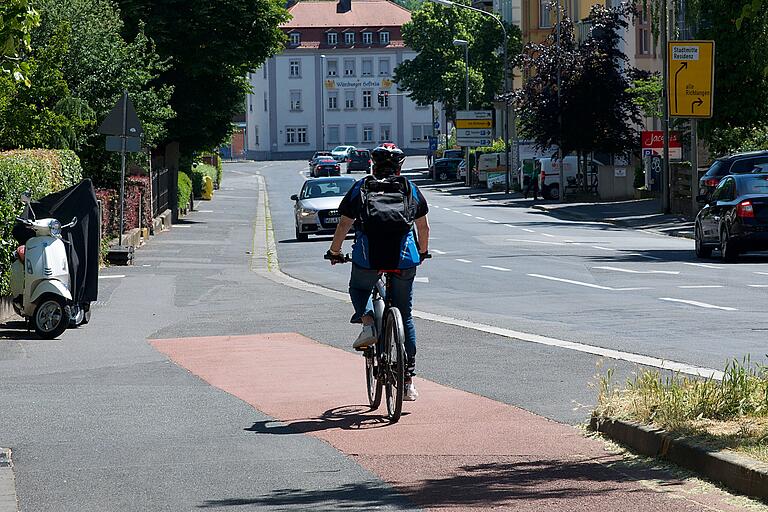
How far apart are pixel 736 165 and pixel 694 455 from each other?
83.2 ft

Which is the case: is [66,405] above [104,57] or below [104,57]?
below

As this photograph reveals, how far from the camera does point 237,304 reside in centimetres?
1905

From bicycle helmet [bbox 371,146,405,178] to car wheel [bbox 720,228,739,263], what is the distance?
16937 millimetres

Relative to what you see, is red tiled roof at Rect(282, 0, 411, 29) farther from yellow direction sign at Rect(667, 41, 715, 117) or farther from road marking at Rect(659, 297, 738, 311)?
road marking at Rect(659, 297, 738, 311)

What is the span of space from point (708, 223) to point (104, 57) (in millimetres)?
14215

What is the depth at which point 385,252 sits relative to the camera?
8898 mm

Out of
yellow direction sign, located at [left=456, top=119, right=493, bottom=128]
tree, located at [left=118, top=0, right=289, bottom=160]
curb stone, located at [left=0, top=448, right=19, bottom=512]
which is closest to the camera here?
curb stone, located at [left=0, top=448, right=19, bottom=512]

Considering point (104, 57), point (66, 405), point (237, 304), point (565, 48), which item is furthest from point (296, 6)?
point (66, 405)

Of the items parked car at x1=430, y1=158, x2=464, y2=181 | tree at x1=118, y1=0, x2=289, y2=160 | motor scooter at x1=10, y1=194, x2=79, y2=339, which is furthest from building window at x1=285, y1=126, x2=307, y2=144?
motor scooter at x1=10, y1=194, x2=79, y2=339

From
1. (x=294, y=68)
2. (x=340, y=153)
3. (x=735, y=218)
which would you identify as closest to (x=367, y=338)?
(x=735, y=218)

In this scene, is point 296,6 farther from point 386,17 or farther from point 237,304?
point 237,304

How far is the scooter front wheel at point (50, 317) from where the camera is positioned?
14.8 metres

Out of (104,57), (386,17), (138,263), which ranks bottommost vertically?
(138,263)

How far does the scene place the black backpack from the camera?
8.79 metres
